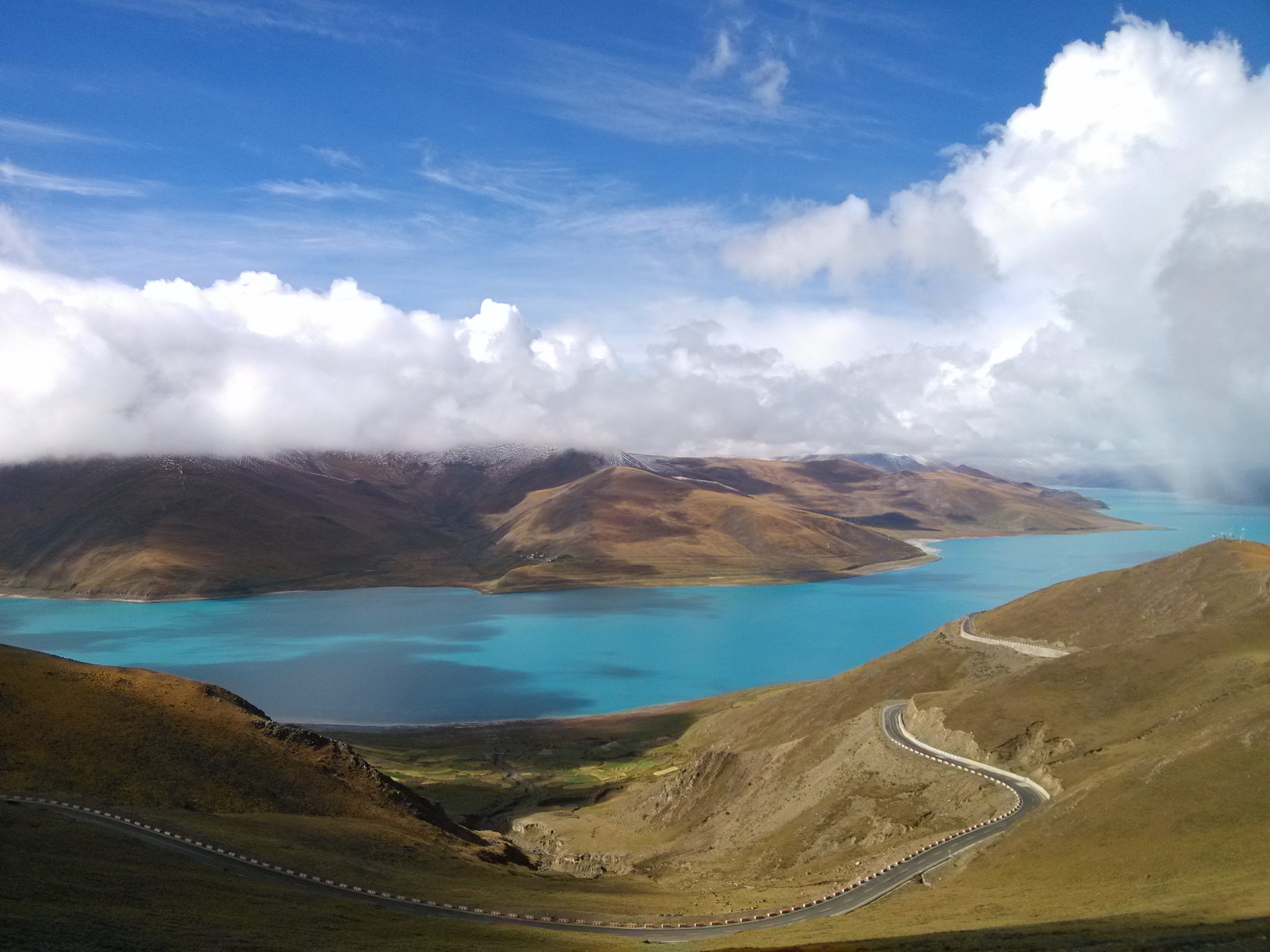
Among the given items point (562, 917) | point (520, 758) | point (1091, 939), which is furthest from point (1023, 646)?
point (1091, 939)

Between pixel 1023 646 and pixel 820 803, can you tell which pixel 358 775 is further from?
pixel 1023 646

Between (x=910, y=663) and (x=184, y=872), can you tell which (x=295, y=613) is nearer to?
(x=910, y=663)

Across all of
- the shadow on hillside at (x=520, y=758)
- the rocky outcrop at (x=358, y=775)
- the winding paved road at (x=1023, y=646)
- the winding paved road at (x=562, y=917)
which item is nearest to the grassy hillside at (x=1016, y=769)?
the shadow on hillside at (x=520, y=758)

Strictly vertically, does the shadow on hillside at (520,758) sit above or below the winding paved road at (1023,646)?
below

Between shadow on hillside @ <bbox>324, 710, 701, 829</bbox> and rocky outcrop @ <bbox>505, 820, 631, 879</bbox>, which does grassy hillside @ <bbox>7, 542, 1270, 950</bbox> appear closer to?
rocky outcrop @ <bbox>505, 820, 631, 879</bbox>

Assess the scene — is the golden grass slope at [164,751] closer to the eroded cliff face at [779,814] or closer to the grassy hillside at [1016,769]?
the eroded cliff face at [779,814]

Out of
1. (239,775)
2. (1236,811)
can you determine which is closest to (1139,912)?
(1236,811)

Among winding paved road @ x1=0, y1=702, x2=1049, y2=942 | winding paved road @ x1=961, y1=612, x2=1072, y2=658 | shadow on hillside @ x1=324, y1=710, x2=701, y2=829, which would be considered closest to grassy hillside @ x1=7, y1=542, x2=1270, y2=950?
shadow on hillside @ x1=324, y1=710, x2=701, y2=829

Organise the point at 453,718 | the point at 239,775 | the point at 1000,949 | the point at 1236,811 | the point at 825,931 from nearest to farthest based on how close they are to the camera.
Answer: the point at 1000,949
the point at 825,931
the point at 1236,811
the point at 239,775
the point at 453,718
